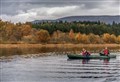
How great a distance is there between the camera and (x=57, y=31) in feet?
479

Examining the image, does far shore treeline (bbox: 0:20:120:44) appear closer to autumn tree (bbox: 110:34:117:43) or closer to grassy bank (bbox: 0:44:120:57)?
autumn tree (bbox: 110:34:117:43)

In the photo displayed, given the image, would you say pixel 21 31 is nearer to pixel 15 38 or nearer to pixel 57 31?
pixel 15 38

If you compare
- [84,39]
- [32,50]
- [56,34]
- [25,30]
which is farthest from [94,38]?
[32,50]

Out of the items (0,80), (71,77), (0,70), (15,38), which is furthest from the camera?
(15,38)

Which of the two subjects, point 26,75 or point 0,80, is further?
point 26,75

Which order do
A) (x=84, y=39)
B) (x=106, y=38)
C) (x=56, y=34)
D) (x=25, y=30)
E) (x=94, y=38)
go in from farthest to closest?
(x=106, y=38)
(x=94, y=38)
(x=84, y=39)
(x=56, y=34)
(x=25, y=30)

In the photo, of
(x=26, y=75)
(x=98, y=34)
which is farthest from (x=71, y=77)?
(x=98, y=34)

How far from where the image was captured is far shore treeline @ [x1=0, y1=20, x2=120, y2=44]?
4653 inches

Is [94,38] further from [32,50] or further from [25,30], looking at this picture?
[32,50]

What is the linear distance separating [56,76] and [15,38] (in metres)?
82.9

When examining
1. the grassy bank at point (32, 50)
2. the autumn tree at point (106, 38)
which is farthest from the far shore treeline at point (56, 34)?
the grassy bank at point (32, 50)

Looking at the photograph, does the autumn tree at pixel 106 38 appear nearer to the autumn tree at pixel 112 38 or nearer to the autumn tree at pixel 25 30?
the autumn tree at pixel 112 38

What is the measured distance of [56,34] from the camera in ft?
456

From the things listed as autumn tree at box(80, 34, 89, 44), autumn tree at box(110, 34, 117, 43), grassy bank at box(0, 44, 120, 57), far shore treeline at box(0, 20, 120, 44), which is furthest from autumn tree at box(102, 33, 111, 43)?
grassy bank at box(0, 44, 120, 57)
